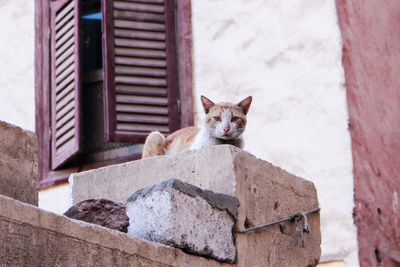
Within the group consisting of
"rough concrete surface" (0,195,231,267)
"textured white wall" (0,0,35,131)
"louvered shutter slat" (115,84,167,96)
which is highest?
"textured white wall" (0,0,35,131)

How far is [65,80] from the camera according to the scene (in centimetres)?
796

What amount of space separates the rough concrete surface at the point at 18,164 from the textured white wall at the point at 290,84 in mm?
3634

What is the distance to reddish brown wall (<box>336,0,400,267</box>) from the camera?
673cm

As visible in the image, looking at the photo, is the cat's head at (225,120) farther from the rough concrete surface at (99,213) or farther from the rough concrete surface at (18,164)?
the rough concrete surface at (18,164)

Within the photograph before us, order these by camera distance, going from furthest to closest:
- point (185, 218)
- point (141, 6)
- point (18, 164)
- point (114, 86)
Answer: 1. point (141, 6)
2. point (114, 86)
3. point (185, 218)
4. point (18, 164)

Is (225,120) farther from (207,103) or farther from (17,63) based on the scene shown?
(17,63)

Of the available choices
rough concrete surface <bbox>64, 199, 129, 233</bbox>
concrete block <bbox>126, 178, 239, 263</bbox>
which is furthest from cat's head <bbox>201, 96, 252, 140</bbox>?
rough concrete surface <bbox>64, 199, 129, 233</bbox>

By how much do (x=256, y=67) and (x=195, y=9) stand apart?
83 cm

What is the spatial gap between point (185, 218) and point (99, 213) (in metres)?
0.35

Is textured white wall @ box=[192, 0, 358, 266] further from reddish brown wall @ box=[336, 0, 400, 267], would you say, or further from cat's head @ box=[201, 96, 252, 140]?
cat's head @ box=[201, 96, 252, 140]

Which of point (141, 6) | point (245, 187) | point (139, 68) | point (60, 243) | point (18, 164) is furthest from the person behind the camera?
point (141, 6)

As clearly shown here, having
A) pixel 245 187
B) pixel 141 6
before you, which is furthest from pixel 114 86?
pixel 245 187

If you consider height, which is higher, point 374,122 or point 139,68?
point 139,68

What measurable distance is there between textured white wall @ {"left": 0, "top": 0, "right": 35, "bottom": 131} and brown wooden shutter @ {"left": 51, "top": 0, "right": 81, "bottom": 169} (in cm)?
34
